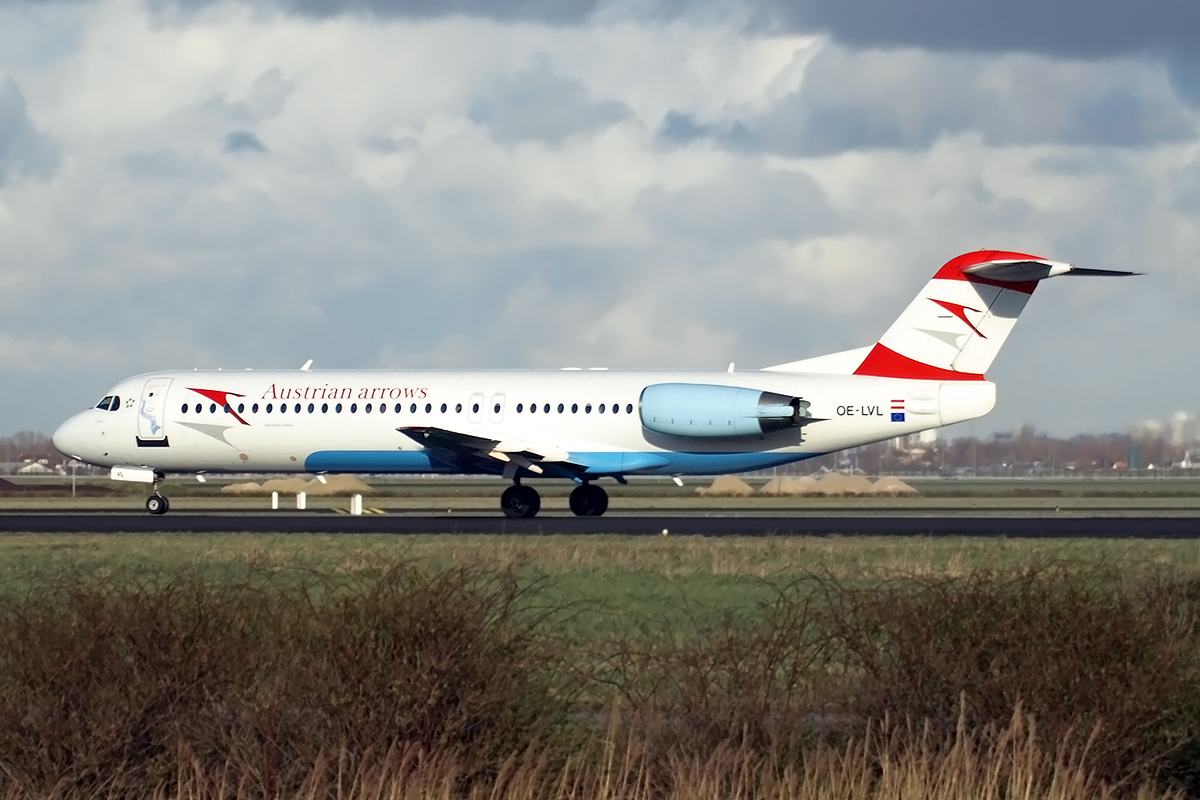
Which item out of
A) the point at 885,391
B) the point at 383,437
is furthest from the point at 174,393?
the point at 885,391

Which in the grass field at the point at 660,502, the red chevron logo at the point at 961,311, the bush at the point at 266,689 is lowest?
the bush at the point at 266,689

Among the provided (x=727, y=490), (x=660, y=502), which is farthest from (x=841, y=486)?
(x=660, y=502)

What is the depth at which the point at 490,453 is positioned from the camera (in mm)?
38062

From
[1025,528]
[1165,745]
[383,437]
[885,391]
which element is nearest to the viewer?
[1165,745]

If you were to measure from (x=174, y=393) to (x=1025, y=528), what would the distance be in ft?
72.7

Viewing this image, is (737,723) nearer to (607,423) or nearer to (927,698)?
(927,698)

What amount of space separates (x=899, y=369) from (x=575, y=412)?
788cm

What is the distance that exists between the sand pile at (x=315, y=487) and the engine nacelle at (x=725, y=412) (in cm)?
3305

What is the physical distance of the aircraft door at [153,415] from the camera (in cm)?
4181

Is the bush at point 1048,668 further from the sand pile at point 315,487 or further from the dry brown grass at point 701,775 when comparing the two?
the sand pile at point 315,487

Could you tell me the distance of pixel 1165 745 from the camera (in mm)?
9359

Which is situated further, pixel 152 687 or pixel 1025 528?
pixel 1025 528

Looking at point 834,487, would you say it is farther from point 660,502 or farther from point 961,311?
point 961,311

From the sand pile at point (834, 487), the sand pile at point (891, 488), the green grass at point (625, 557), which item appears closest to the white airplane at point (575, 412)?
the green grass at point (625, 557)
